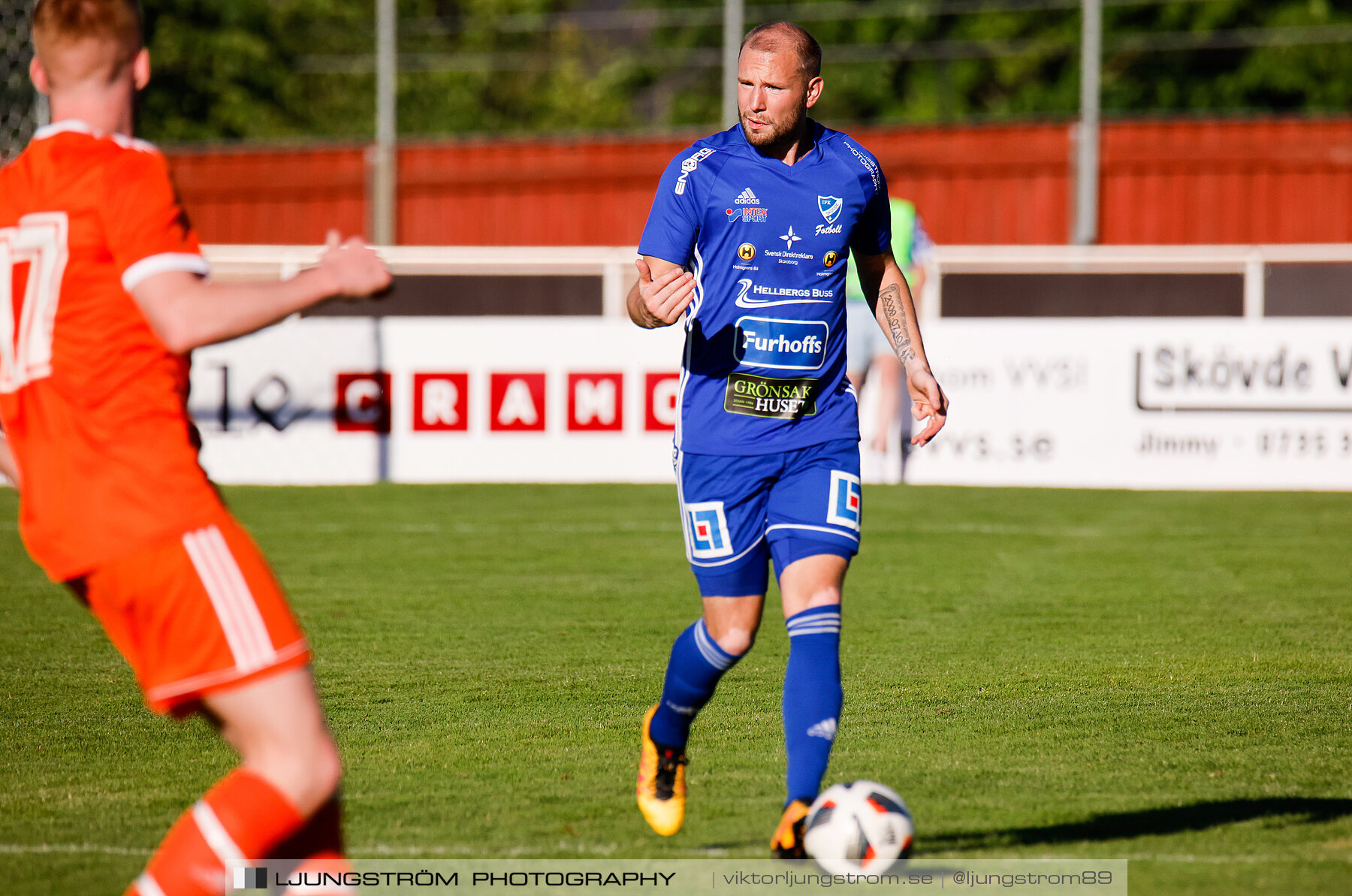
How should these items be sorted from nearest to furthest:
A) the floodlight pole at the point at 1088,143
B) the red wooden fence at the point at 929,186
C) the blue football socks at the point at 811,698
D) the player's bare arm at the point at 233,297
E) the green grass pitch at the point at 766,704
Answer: the player's bare arm at the point at 233,297, the blue football socks at the point at 811,698, the green grass pitch at the point at 766,704, the floodlight pole at the point at 1088,143, the red wooden fence at the point at 929,186

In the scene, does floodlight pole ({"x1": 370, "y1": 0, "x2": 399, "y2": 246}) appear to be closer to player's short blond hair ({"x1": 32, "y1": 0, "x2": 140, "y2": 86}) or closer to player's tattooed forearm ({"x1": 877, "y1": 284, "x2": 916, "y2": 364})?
player's tattooed forearm ({"x1": 877, "y1": 284, "x2": 916, "y2": 364})

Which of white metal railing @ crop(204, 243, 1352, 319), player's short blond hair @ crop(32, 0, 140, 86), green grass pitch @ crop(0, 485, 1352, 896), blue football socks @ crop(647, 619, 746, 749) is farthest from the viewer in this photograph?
white metal railing @ crop(204, 243, 1352, 319)

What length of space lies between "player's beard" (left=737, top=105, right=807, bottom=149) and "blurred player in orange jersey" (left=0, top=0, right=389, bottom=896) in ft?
5.17

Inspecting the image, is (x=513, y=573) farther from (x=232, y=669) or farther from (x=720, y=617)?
(x=232, y=669)

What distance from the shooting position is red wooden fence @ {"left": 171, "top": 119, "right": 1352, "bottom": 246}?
23.8 metres

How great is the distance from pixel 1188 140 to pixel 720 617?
72.2 ft

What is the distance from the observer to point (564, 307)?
19.1m

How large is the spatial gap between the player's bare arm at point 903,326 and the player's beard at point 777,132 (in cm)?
47

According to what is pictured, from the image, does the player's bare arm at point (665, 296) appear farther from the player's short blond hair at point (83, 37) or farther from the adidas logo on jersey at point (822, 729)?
the player's short blond hair at point (83, 37)

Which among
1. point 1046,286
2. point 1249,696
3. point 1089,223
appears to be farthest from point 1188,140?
point 1249,696

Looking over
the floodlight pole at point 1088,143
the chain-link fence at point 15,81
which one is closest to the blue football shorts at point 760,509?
the chain-link fence at point 15,81

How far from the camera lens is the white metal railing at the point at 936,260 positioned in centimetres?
1428

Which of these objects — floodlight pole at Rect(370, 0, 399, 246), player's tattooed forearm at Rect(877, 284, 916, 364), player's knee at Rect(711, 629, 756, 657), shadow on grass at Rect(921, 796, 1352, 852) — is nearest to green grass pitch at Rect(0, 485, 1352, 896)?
shadow on grass at Rect(921, 796, 1352, 852)

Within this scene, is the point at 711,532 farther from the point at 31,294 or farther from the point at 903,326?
the point at 31,294
